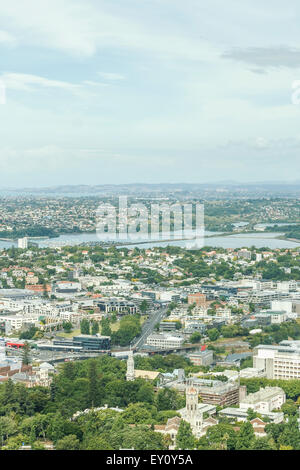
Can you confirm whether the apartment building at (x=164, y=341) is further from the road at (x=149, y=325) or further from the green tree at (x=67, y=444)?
the green tree at (x=67, y=444)

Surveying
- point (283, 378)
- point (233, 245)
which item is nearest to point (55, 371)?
point (283, 378)

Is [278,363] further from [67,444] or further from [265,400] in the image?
[67,444]

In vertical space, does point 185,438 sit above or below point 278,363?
above

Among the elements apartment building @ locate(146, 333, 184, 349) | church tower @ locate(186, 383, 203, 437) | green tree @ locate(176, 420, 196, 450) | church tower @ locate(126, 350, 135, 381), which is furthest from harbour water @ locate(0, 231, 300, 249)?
green tree @ locate(176, 420, 196, 450)

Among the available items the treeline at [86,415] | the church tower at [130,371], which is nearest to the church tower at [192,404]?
the treeline at [86,415]

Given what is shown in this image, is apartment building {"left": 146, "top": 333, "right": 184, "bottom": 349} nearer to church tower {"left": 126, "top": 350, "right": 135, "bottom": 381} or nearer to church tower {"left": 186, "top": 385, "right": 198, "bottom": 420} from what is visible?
church tower {"left": 126, "top": 350, "right": 135, "bottom": 381}

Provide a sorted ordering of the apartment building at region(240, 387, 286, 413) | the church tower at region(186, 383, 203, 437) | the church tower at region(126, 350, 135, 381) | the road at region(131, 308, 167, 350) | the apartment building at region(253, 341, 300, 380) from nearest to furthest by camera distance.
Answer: the church tower at region(186, 383, 203, 437) → the apartment building at region(240, 387, 286, 413) → the church tower at region(126, 350, 135, 381) → the apartment building at region(253, 341, 300, 380) → the road at region(131, 308, 167, 350)

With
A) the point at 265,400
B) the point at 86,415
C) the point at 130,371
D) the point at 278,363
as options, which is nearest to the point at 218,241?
the point at 278,363
